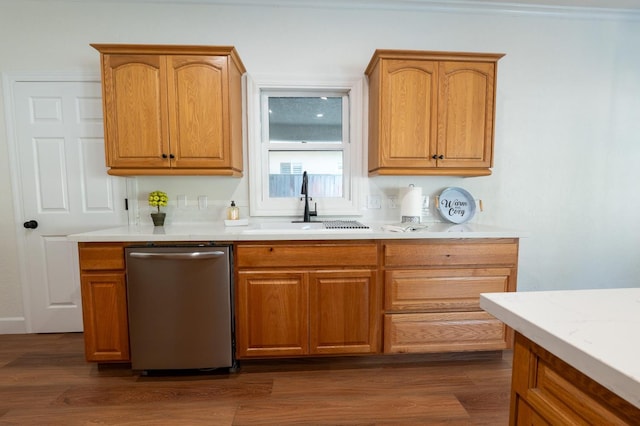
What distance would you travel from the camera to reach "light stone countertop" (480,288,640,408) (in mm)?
464

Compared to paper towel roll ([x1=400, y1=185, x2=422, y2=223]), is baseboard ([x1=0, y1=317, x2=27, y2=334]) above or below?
below

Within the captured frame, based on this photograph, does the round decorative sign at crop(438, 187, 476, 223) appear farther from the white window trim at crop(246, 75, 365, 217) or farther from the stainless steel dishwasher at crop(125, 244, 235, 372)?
the stainless steel dishwasher at crop(125, 244, 235, 372)

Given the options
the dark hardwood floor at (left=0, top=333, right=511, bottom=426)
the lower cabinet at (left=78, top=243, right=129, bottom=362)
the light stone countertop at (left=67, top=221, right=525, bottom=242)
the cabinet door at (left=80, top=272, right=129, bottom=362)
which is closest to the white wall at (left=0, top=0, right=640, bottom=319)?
the light stone countertop at (left=67, top=221, right=525, bottom=242)

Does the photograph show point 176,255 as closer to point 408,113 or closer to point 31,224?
point 31,224

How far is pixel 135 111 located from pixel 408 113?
1840mm

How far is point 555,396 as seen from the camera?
62cm

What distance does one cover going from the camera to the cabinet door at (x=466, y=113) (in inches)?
79.9

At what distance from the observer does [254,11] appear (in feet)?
7.43

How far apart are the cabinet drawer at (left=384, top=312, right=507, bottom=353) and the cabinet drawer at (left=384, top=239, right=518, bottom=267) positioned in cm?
35

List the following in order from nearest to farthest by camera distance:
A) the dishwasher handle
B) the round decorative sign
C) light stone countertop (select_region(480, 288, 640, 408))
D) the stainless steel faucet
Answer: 1. light stone countertop (select_region(480, 288, 640, 408))
2. the dishwasher handle
3. the stainless steel faucet
4. the round decorative sign

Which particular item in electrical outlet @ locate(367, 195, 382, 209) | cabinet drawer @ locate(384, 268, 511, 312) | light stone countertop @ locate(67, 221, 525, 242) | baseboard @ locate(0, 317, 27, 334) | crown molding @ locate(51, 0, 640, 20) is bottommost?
baseboard @ locate(0, 317, 27, 334)

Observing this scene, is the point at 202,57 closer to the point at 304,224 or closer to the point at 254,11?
the point at 254,11

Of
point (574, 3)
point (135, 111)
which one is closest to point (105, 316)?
point (135, 111)

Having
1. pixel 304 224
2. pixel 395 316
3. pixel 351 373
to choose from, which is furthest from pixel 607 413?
pixel 304 224
